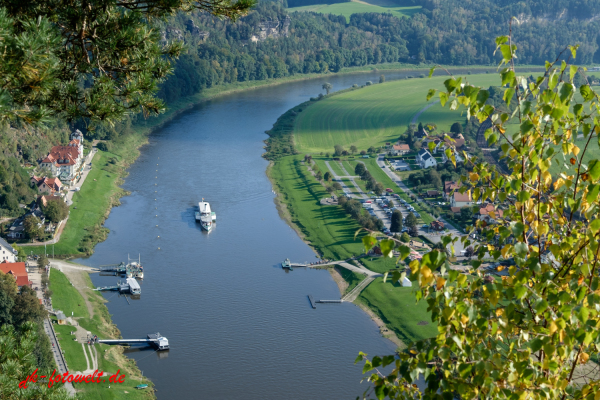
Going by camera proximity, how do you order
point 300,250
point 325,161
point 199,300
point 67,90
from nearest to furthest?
1. point 67,90
2. point 199,300
3. point 300,250
4. point 325,161

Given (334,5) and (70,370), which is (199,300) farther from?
(334,5)

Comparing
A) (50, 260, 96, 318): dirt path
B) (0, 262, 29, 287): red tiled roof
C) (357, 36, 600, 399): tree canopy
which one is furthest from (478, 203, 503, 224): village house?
(0, 262, 29, 287): red tiled roof

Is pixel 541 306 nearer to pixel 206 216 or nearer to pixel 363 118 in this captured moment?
pixel 206 216

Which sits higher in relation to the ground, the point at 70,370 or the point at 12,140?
the point at 12,140

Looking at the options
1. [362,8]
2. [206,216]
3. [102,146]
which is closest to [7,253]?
[206,216]

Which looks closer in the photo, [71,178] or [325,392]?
[325,392]

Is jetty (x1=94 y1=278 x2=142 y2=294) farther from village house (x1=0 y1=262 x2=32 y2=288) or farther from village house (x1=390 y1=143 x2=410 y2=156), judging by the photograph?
village house (x1=390 y1=143 x2=410 y2=156)

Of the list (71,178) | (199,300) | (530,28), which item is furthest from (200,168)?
(530,28)
